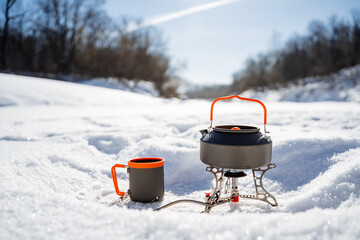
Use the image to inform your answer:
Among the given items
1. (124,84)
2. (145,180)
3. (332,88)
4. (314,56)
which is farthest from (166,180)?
(314,56)

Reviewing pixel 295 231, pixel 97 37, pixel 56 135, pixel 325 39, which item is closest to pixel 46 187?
pixel 56 135

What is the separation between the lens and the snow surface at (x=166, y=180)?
1.17 meters

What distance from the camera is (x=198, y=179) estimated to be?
2533 millimetres

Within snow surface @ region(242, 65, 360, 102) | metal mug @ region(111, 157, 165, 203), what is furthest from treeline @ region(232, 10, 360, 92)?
metal mug @ region(111, 157, 165, 203)

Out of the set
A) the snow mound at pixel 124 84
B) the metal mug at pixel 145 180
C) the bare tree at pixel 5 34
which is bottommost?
the metal mug at pixel 145 180

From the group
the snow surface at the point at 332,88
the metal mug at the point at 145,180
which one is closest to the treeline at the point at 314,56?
the snow surface at the point at 332,88

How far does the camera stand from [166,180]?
97.8 inches

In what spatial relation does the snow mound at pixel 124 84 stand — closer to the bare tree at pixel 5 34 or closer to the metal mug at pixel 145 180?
the bare tree at pixel 5 34

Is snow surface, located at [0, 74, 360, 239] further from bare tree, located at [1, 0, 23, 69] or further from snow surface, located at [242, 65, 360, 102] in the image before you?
snow surface, located at [242, 65, 360, 102]

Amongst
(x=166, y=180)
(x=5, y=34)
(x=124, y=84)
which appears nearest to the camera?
(x=166, y=180)

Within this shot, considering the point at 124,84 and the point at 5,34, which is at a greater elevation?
the point at 5,34

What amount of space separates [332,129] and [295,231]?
2.66m

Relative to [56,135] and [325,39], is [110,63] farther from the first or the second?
[325,39]

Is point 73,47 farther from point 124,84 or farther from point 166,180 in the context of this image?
point 166,180
